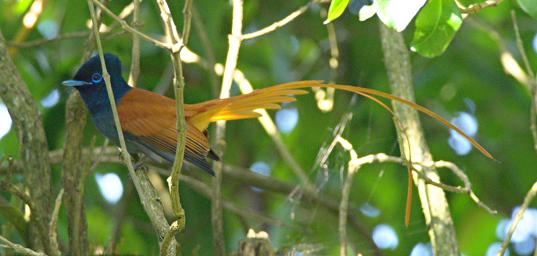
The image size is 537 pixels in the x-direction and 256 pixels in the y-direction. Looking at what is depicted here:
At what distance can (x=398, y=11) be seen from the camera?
315 centimetres

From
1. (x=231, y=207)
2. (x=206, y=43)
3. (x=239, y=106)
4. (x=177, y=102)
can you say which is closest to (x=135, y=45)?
(x=239, y=106)

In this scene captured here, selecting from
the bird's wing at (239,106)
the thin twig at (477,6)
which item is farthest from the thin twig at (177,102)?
the thin twig at (477,6)

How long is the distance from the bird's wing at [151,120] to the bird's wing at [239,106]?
68mm

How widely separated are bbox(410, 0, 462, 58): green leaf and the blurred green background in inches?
62.4

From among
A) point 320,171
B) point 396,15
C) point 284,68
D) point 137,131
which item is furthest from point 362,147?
point 396,15

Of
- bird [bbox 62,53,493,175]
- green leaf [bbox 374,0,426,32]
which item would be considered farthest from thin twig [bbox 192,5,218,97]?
green leaf [bbox 374,0,426,32]

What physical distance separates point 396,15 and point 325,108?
257cm

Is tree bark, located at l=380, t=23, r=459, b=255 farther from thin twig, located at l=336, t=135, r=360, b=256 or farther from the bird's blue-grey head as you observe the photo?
the bird's blue-grey head

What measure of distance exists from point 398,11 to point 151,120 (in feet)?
6.59

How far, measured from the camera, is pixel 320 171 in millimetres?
4891

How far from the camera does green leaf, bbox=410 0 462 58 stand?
3402 mm

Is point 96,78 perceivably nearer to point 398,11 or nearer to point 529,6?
point 398,11

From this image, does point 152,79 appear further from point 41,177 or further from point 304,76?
point 41,177

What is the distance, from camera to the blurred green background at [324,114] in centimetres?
554
